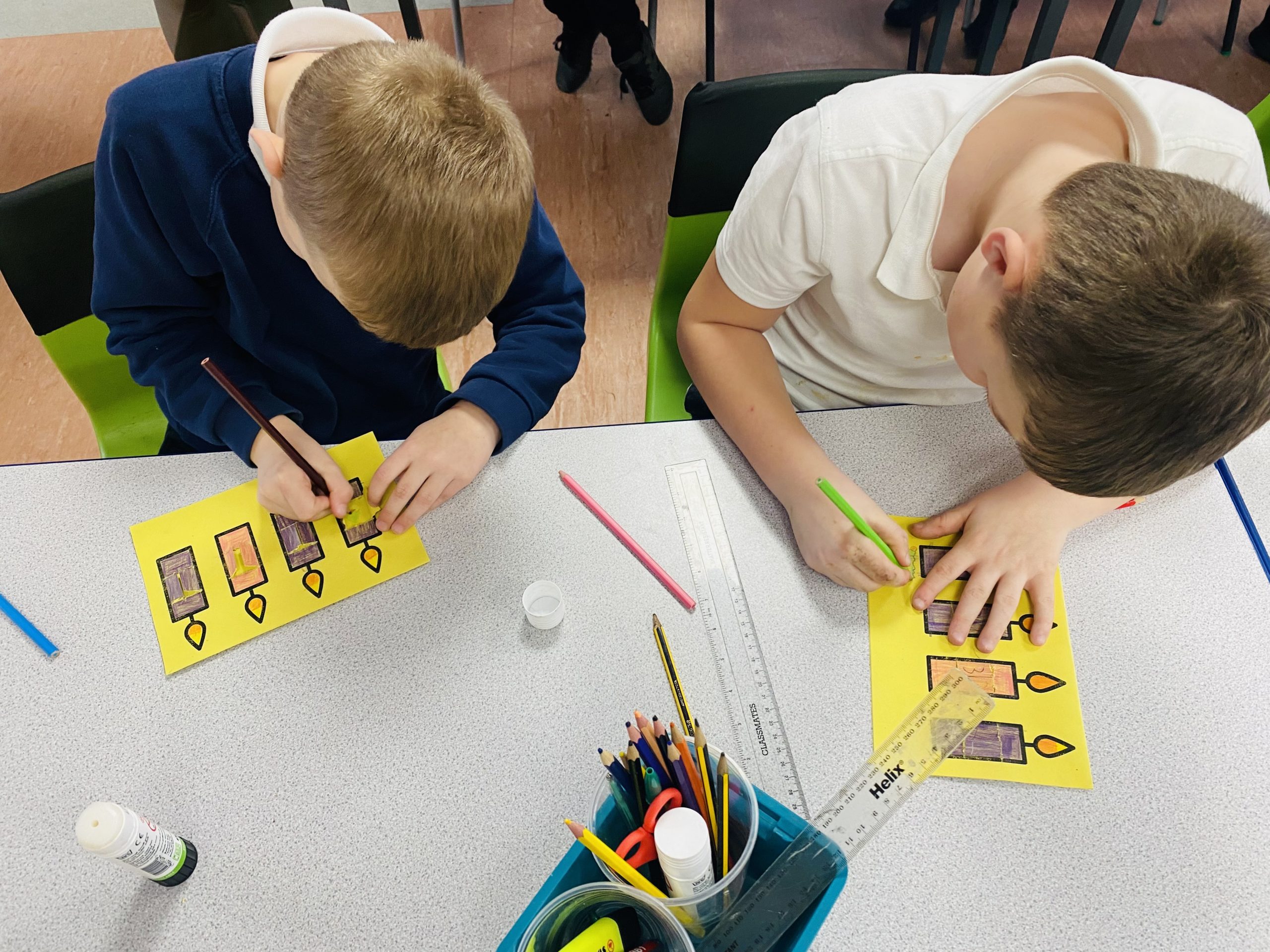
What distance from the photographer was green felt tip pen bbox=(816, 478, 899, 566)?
79 centimetres

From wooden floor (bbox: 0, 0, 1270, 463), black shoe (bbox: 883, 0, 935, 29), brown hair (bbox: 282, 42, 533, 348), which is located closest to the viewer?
brown hair (bbox: 282, 42, 533, 348)

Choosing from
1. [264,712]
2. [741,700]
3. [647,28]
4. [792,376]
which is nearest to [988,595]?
[741,700]

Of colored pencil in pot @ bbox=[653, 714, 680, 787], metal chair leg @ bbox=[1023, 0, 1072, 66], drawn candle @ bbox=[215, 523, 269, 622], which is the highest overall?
metal chair leg @ bbox=[1023, 0, 1072, 66]

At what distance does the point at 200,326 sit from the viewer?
99 centimetres

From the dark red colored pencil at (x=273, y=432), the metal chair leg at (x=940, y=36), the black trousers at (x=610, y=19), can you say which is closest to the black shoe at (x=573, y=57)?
the black trousers at (x=610, y=19)

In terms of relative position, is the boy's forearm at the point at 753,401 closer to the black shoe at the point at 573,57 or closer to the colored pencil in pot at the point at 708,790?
the colored pencil in pot at the point at 708,790

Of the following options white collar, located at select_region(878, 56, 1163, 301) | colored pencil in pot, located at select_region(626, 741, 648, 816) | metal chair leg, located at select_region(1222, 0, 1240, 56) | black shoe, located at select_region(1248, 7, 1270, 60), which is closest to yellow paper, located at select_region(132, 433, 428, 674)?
colored pencil in pot, located at select_region(626, 741, 648, 816)

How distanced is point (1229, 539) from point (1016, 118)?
484 millimetres

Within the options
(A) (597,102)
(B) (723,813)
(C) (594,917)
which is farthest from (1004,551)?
(A) (597,102)

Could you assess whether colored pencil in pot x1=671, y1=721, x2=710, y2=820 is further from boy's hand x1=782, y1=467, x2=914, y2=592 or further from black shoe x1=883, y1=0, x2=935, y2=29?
black shoe x1=883, y1=0, x2=935, y2=29

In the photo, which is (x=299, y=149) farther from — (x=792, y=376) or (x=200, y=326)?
(x=792, y=376)

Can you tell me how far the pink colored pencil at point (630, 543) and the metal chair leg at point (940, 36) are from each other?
1935 mm

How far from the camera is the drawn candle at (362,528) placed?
827mm

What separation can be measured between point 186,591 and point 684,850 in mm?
567
